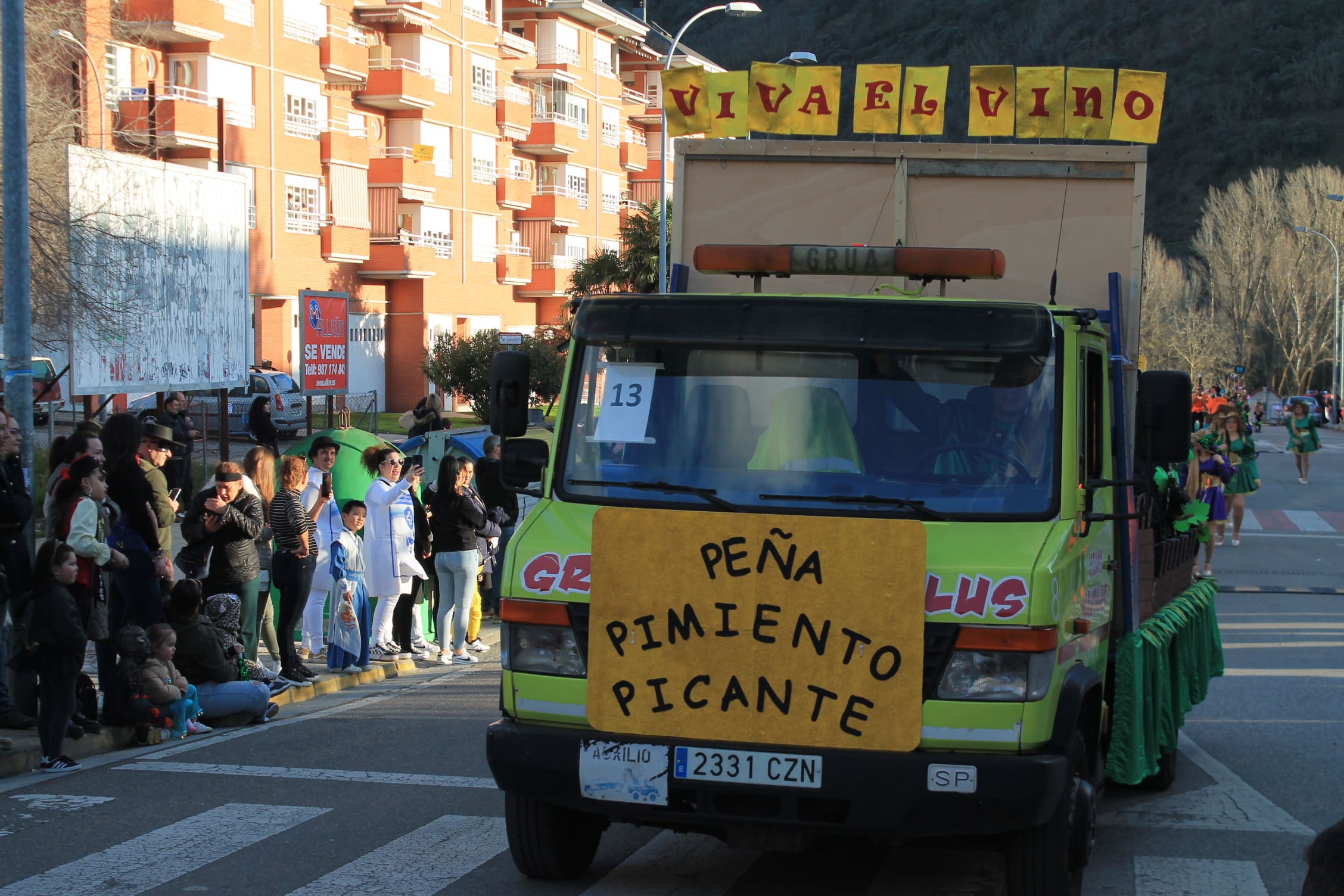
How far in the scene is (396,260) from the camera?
52812 mm

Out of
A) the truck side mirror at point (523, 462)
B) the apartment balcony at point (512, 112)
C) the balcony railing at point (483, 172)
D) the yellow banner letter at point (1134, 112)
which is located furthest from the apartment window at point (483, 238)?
the truck side mirror at point (523, 462)

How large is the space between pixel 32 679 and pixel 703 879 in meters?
4.64

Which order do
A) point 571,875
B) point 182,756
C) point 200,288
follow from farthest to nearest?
point 200,288
point 182,756
point 571,875

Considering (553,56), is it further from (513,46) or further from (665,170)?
(665,170)

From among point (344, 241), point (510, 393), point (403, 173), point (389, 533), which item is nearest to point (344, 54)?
point (403, 173)

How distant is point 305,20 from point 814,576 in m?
46.2

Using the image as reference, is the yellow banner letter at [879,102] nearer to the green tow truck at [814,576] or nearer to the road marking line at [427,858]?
the green tow truck at [814,576]

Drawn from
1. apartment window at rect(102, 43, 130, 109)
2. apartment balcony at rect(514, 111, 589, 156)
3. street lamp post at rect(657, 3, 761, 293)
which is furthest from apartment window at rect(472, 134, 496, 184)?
street lamp post at rect(657, 3, 761, 293)

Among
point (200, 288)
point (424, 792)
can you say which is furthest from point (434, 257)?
point (424, 792)

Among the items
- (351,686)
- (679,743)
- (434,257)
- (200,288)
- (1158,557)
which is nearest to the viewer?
(679,743)

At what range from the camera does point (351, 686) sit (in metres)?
11.5

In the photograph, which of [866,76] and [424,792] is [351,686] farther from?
[866,76]

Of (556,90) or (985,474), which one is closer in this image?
(985,474)

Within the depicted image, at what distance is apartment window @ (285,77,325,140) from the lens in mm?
47281
